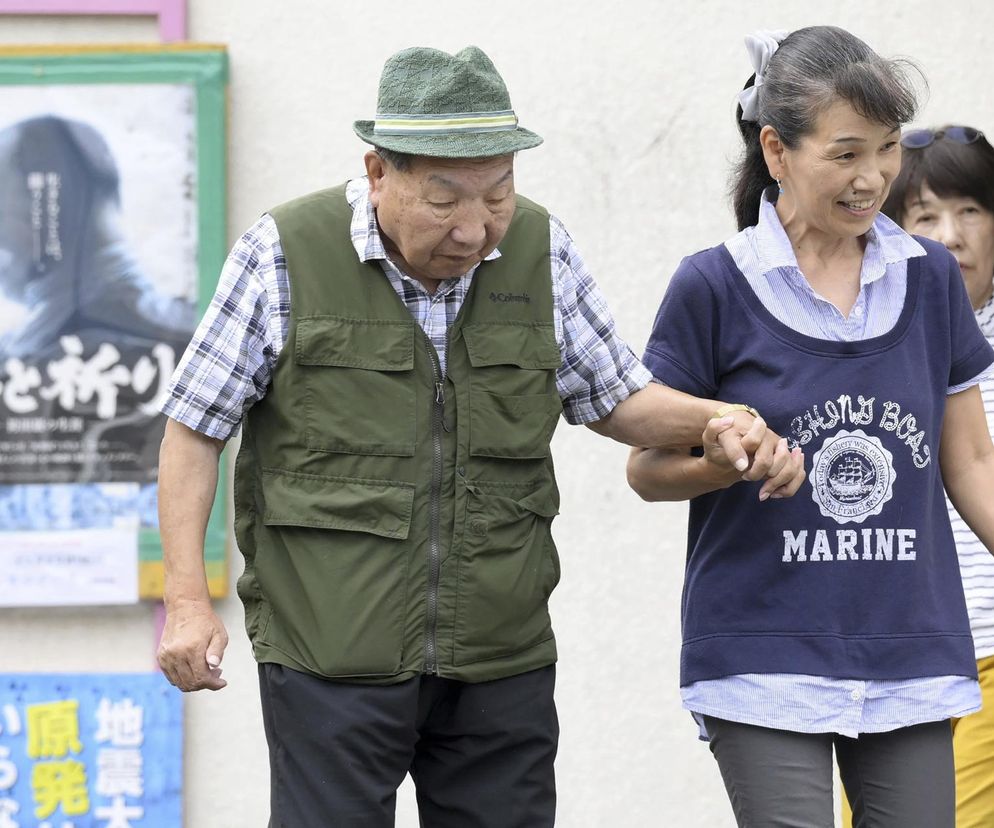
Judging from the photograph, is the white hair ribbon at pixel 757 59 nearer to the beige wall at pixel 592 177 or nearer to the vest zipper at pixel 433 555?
the vest zipper at pixel 433 555

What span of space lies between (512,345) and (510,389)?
0.25 ft

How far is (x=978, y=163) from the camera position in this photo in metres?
3.47

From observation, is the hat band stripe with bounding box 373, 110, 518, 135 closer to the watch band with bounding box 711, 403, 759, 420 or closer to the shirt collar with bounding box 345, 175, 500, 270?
the shirt collar with bounding box 345, 175, 500, 270

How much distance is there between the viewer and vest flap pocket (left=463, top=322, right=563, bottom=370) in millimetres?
2639

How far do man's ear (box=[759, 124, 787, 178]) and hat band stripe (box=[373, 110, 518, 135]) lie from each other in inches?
20.4

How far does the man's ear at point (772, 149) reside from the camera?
2764 millimetres

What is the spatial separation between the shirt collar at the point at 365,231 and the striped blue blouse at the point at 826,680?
0.50 meters

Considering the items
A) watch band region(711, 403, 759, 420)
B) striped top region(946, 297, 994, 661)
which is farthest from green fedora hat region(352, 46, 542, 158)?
striped top region(946, 297, 994, 661)

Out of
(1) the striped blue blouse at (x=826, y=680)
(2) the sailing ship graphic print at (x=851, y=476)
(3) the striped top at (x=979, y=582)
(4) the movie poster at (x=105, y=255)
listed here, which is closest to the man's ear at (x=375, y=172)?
(1) the striped blue blouse at (x=826, y=680)

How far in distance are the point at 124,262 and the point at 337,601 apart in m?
2.11

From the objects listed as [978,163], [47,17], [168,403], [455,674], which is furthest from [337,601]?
[47,17]

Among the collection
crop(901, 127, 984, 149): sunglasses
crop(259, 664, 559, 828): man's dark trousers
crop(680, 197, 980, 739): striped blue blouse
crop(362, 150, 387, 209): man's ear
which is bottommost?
crop(259, 664, 559, 828): man's dark trousers

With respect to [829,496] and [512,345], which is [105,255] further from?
[829,496]

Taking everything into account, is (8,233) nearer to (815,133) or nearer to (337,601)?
(337,601)
